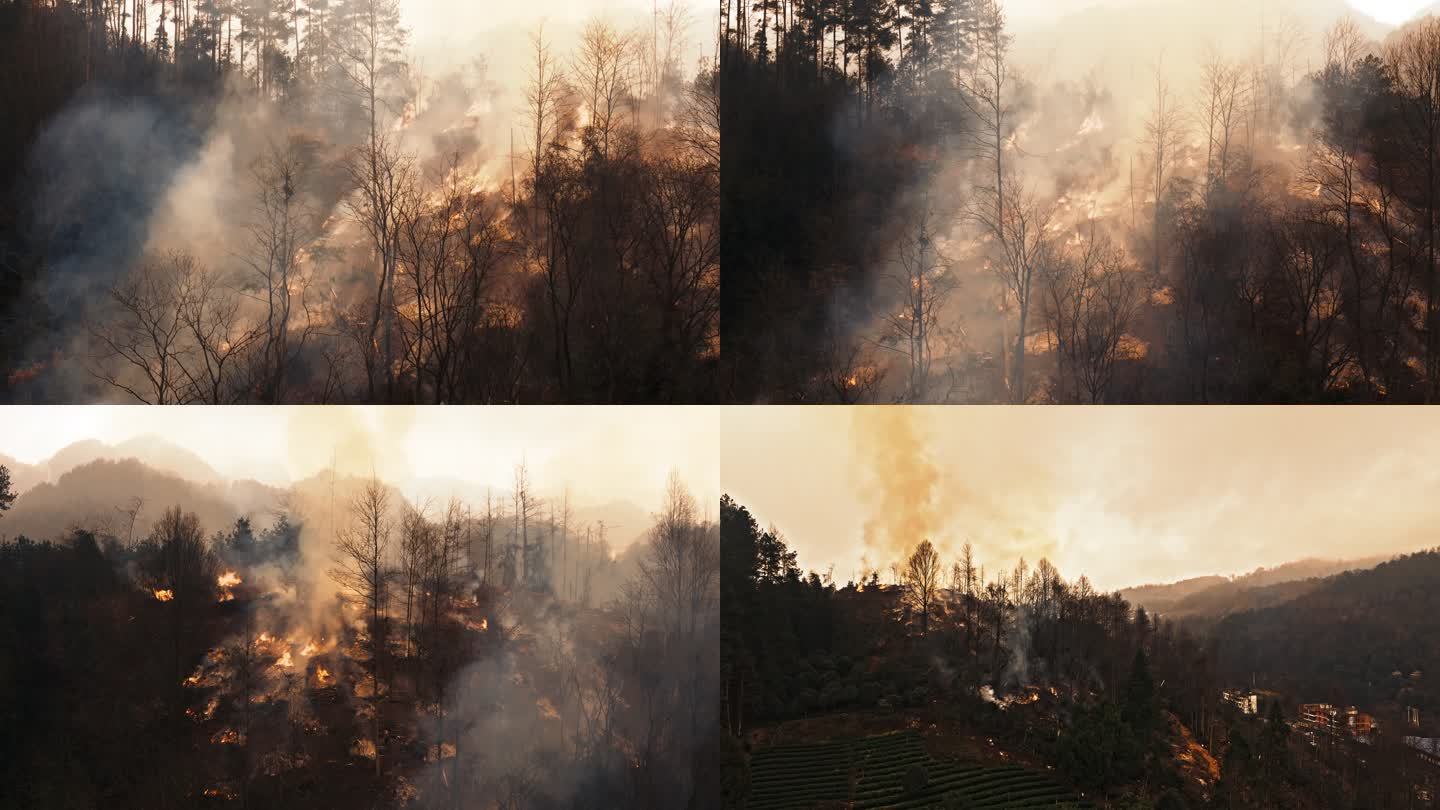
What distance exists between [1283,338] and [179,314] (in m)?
5.94

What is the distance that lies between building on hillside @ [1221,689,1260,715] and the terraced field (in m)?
0.95

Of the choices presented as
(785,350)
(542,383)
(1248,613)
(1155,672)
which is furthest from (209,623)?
(1248,613)

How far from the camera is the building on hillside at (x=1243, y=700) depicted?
7328 mm

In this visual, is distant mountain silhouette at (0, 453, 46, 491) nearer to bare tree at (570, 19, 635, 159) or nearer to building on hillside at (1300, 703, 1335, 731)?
bare tree at (570, 19, 635, 159)

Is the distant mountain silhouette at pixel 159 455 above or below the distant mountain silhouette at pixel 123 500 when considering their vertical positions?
above

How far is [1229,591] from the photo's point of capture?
7.39m

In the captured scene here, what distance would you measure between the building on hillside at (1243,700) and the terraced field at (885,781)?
3.10 feet

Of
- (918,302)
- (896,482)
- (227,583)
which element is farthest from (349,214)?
(896,482)

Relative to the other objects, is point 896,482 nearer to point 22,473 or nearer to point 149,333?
point 149,333

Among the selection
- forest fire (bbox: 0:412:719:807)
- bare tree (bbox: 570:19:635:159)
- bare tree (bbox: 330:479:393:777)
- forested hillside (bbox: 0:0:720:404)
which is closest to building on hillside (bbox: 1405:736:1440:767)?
forest fire (bbox: 0:412:719:807)

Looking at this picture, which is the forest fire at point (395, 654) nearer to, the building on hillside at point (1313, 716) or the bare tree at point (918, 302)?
the bare tree at point (918, 302)

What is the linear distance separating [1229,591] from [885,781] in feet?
6.87

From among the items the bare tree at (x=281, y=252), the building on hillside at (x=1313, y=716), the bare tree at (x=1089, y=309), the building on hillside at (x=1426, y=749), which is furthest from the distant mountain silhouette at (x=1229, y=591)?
the bare tree at (x=281, y=252)

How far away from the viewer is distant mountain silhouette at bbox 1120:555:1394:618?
7.38 meters
